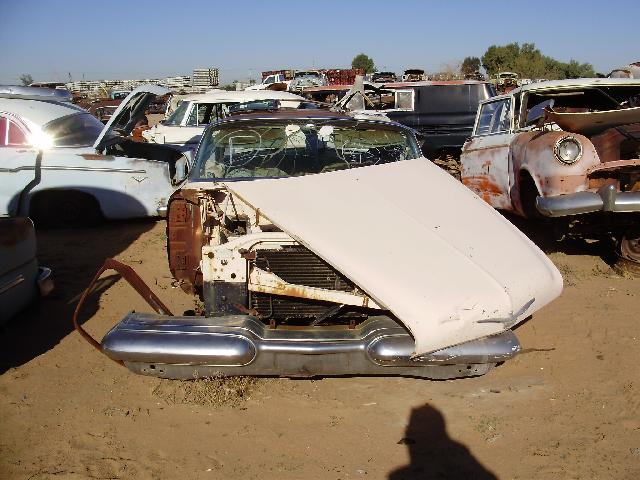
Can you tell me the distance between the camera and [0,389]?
12.1 feet

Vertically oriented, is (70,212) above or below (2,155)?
below

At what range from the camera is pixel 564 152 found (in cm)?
538

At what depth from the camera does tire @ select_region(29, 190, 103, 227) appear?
7.56 m

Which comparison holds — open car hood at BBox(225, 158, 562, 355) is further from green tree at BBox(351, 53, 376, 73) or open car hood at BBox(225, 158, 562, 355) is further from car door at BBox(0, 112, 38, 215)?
green tree at BBox(351, 53, 376, 73)

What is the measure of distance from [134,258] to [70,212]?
5.64 ft

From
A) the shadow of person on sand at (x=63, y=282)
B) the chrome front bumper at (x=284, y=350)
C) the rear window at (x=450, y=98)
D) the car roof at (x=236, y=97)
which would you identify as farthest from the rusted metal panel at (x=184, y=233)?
the rear window at (x=450, y=98)

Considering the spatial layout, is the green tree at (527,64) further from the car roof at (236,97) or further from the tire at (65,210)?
the tire at (65,210)

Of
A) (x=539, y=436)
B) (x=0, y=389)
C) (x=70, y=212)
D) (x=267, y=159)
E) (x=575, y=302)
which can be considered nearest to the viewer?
(x=539, y=436)

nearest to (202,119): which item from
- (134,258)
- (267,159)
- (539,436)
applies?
(134,258)

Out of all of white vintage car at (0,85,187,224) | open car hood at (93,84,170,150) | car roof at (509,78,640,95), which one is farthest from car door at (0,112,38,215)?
car roof at (509,78,640,95)

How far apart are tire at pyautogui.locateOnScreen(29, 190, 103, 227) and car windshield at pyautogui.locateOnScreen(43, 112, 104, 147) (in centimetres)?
67

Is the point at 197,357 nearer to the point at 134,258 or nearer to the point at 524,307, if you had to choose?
the point at 524,307

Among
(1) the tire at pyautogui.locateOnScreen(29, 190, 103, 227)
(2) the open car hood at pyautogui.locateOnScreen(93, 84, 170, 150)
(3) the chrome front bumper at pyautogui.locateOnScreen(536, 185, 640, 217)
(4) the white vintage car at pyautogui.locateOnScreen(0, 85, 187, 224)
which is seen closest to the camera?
(3) the chrome front bumper at pyautogui.locateOnScreen(536, 185, 640, 217)

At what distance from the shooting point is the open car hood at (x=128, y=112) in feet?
21.2
